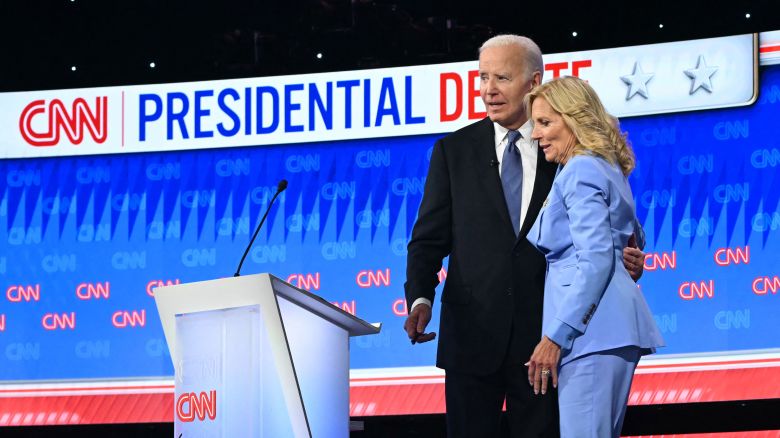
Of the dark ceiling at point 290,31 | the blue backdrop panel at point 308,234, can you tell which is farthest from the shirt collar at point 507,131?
the dark ceiling at point 290,31

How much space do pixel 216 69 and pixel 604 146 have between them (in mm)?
3055

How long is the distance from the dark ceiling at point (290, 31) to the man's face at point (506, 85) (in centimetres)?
202

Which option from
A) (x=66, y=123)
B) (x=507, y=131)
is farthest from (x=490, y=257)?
(x=66, y=123)

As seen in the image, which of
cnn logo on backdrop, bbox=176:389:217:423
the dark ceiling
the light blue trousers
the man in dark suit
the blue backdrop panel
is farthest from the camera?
the dark ceiling

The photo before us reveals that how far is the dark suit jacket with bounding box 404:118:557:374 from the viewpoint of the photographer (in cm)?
246

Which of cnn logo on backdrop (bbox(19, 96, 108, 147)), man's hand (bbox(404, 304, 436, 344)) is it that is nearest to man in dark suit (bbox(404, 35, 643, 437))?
man's hand (bbox(404, 304, 436, 344))

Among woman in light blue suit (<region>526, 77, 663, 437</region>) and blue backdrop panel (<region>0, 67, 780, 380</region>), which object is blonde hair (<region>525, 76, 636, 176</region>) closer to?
woman in light blue suit (<region>526, 77, 663, 437</region>)

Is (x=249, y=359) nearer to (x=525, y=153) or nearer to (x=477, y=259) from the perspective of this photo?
(x=477, y=259)

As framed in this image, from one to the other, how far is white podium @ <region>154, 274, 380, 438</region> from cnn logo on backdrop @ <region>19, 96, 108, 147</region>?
2.35m

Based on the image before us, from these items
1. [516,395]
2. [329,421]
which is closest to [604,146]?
[516,395]

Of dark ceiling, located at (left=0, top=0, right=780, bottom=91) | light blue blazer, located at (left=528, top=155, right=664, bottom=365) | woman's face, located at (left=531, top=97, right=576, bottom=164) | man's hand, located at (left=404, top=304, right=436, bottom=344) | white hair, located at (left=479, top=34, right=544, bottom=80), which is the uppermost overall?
dark ceiling, located at (left=0, top=0, right=780, bottom=91)

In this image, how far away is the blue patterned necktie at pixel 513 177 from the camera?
253 cm

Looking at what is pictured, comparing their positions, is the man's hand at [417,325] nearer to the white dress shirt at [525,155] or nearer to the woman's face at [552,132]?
the white dress shirt at [525,155]

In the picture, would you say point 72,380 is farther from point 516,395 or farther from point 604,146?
point 604,146
